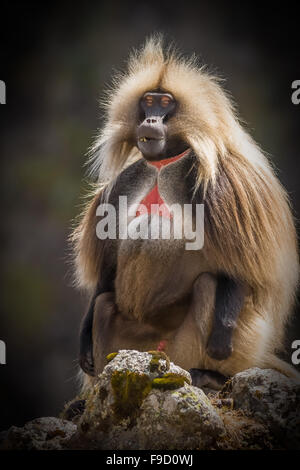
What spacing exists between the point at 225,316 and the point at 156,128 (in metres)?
0.97

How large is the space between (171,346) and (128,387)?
0.82 metres

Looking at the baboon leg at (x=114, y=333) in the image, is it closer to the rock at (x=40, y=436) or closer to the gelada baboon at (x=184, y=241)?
the gelada baboon at (x=184, y=241)

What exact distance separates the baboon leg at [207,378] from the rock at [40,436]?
2.20 feet

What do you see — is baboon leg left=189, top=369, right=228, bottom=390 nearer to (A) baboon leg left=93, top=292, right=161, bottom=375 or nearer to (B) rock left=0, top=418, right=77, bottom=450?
(A) baboon leg left=93, top=292, right=161, bottom=375

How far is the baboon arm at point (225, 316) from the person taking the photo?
3.24 metres

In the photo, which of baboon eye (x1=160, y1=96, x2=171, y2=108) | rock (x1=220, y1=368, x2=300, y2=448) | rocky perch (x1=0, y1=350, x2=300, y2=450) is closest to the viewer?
rocky perch (x1=0, y1=350, x2=300, y2=450)

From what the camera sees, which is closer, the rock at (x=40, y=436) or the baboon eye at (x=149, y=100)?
the rock at (x=40, y=436)

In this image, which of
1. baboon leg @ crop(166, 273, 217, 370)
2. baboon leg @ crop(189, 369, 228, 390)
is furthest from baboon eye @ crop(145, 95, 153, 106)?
baboon leg @ crop(189, 369, 228, 390)

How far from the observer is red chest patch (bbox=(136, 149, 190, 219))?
3.46 metres

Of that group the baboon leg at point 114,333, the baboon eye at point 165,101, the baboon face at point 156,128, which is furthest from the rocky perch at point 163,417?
the baboon eye at point 165,101

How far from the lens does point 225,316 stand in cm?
326

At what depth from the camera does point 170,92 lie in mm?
3570

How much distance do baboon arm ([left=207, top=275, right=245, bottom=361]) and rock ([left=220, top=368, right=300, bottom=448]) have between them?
0.31 meters
